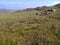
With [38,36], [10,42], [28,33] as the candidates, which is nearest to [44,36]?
[38,36]

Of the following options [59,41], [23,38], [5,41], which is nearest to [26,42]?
[23,38]

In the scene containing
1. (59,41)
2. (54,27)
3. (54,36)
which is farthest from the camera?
(54,27)

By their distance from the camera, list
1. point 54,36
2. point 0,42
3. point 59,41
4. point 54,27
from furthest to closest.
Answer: point 54,27
point 54,36
point 59,41
point 0,42

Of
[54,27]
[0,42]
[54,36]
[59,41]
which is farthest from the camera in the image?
[54,27]

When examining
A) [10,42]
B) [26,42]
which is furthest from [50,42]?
[10,42]

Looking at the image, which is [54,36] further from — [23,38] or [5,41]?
[5,41]

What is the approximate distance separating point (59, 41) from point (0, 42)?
151 inches

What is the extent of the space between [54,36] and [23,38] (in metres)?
2.26

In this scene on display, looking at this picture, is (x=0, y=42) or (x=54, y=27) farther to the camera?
(x=54, y=27)

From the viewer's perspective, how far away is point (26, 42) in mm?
10102

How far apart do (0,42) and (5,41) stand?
1.05 feet

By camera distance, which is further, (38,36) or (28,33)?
(28,33)

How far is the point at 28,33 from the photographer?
11.9 meters

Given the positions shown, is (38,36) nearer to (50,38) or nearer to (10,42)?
(50,38)
